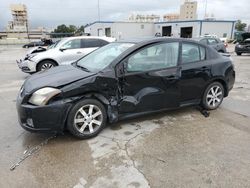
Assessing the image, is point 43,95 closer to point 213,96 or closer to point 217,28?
point 213,96

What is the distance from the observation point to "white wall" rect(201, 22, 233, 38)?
44875 millimetres

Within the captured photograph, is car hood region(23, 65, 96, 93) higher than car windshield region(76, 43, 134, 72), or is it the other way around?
car windshield region(76, 43, 134, 72)

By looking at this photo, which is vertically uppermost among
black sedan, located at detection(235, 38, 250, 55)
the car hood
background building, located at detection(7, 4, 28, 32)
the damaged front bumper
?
background building, located at detection(7, 4, 28, 32)

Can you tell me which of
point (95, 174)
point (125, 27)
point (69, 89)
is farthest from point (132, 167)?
point (125, 27)

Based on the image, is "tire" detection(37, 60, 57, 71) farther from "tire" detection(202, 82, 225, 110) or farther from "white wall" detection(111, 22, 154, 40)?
"white wall" detection(111, 22, 154, 40)

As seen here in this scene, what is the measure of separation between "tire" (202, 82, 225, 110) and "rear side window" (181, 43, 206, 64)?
62cm

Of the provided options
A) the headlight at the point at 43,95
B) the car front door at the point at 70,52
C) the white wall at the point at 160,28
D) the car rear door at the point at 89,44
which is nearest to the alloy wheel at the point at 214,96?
the headlight at the point at 43,95

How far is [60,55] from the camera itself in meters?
8.67

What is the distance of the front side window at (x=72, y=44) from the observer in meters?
8.95

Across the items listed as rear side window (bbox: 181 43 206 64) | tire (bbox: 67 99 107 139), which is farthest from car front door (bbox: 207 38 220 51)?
tire (bbox: 67 99 107 139)

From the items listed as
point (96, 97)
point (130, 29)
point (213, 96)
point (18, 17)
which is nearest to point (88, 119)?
point (96, 97)

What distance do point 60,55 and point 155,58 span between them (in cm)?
561

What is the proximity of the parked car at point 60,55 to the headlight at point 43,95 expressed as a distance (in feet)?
17.8

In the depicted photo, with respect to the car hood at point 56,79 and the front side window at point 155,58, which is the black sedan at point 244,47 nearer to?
the front side window at point 155,58
